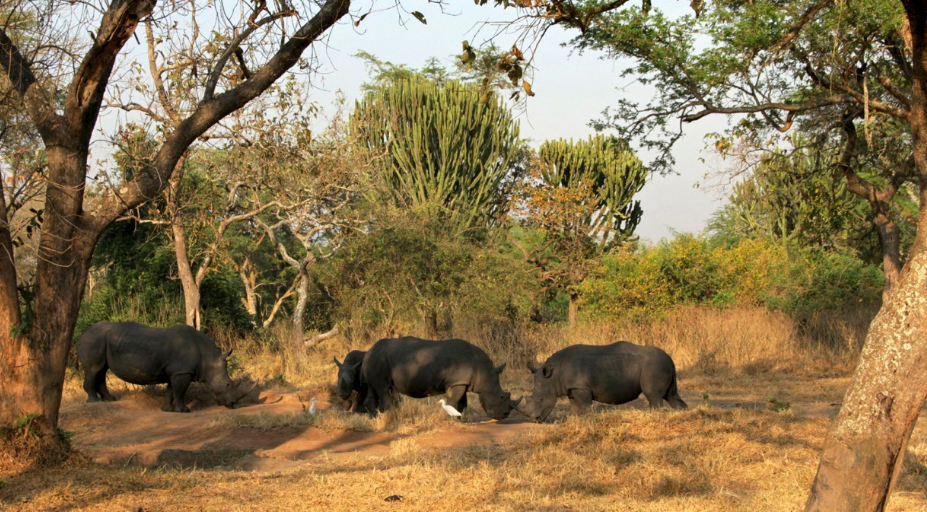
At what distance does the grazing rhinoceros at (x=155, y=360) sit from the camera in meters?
13.3

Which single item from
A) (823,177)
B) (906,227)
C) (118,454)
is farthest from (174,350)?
(906,227)

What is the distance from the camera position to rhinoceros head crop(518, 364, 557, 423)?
11.8 metres

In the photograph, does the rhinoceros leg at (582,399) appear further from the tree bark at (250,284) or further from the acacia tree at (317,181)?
the tree bark at (250,284)

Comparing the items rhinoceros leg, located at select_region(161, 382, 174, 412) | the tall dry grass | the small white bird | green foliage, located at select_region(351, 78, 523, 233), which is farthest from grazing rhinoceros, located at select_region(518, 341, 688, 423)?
green foliage, located at select_region(351, 78, 523, 233)

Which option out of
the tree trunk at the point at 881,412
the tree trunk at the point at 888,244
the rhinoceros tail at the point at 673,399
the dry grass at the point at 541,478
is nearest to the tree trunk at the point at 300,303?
the rhinoceros tail at the point at 673,399

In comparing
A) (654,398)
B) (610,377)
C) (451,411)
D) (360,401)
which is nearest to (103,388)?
(360,401)

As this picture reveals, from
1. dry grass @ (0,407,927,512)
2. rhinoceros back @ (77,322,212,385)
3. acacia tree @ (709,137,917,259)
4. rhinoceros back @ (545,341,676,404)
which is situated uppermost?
acacia tree @ (709,137,917,259)

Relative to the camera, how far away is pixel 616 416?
9.48 metres

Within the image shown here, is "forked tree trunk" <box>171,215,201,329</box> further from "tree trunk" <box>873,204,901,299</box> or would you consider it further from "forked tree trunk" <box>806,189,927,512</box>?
"forked tree trunk" <box>806,189,927,512</box>

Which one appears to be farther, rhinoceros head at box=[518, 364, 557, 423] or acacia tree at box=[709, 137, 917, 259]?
acacia tree at box=[709, 137, 917, 259]

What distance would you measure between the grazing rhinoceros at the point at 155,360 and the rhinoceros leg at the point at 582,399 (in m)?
5.46

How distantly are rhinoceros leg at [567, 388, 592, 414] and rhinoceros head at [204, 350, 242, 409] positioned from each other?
5.45 m

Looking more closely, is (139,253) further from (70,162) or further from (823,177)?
(823,177)

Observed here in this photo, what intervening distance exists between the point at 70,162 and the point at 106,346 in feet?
23.4
